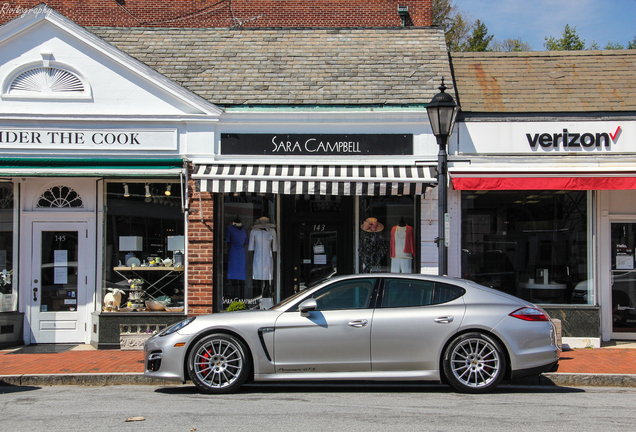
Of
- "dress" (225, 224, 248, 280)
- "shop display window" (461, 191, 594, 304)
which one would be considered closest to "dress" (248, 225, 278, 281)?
"dress" (225, 224, 248, 280)

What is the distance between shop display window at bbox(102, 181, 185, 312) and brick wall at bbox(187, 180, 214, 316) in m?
0.33

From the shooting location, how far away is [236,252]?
11383 mm

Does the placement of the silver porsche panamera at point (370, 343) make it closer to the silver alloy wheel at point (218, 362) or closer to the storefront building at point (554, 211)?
the silver alloy wheel at point (218, 362)

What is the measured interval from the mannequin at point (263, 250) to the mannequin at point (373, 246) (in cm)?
164

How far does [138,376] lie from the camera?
26.2 ft

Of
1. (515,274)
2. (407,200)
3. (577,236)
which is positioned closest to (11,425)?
(407,200)

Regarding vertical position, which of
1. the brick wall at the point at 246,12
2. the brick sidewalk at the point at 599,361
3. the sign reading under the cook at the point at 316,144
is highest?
the brick wall at the point at 246,12

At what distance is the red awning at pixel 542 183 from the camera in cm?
1000

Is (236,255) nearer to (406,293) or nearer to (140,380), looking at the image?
(140,380)

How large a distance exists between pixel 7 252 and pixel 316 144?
5.75 meters

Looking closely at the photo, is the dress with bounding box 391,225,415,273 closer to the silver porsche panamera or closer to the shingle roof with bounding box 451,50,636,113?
the shingle roof with bounding box 451,50,636,113

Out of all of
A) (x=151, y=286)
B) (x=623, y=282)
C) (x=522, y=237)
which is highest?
(x=522, y=237)

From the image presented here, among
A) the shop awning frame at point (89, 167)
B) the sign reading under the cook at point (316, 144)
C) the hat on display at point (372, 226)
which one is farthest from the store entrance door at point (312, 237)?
the shop awning frame at point (89, 167)

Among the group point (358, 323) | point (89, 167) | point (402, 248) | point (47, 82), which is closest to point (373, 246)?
point (402, 248)
